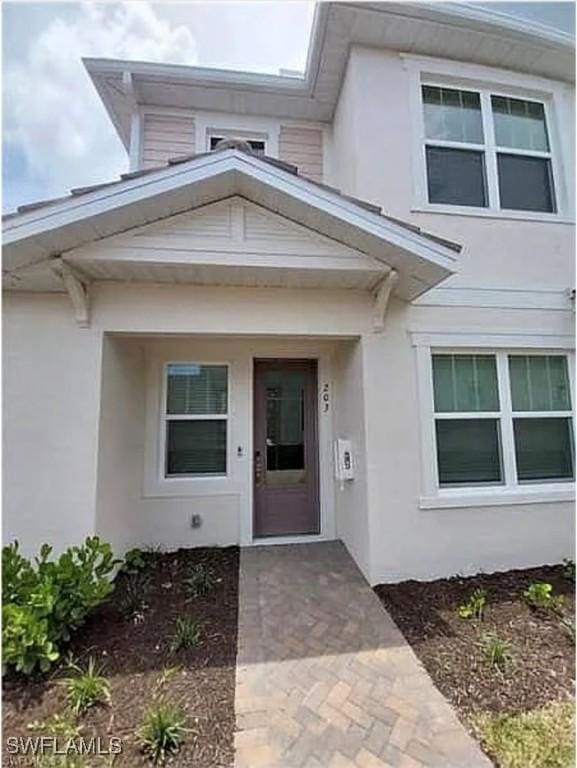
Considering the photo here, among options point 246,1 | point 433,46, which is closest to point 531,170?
point 433,46

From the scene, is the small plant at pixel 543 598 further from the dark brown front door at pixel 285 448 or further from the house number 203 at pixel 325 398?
the house number 203 at pixel 325 398

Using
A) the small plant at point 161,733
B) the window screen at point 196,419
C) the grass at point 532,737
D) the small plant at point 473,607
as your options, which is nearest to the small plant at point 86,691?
the small plant at point 161,733

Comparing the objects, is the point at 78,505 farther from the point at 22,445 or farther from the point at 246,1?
the point at 246,1

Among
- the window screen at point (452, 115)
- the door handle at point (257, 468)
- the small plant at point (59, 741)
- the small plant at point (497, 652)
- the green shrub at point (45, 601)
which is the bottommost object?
the small plant at point (59, 741)

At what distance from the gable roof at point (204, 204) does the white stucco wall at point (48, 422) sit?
70 centimetres

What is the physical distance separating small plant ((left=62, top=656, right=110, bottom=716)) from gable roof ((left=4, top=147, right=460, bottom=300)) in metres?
3.68

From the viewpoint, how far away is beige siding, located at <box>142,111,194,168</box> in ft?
21.6

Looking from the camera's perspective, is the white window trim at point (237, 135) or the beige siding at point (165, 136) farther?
the white window trim at point (237, 135)

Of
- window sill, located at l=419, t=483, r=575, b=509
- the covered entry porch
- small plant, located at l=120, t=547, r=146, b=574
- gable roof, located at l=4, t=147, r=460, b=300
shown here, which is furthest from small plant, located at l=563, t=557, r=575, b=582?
small plant, located at l=120, t=547, r=146, b=574

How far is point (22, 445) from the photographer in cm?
454

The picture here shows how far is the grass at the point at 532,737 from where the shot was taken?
2.55 m

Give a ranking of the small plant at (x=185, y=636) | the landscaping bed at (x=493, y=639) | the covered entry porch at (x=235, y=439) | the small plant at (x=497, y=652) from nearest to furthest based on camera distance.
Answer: the landscaping bed at (x=493, y=639) → the small plant at (x=497, y=652) → the small plant at (x=185, y=636) → the covered entry porch at (x=235, y=439)

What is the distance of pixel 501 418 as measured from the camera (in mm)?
5398

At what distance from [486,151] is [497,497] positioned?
15.4 ft
